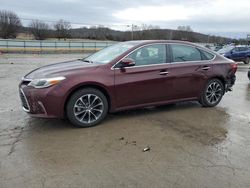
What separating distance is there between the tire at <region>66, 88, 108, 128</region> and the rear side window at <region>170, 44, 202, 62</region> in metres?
1.96

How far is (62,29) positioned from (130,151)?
75.8 meters

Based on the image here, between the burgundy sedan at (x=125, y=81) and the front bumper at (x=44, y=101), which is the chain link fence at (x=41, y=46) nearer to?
the burgundy sedan at (x=125, y=81)

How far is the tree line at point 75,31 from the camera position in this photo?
6939 centimetres

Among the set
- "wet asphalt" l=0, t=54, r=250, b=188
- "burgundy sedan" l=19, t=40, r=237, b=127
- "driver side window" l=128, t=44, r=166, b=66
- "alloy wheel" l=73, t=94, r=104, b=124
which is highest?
"driver side window" l=128, t=44, r=166, b=66

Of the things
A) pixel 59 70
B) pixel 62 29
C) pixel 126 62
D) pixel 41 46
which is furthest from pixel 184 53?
pixel 62 29

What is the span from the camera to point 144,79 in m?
5.72

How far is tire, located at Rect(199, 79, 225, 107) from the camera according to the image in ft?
22.1

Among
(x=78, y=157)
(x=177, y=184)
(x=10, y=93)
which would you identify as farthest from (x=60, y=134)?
(x=10, y=93)

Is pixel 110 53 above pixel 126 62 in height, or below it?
above

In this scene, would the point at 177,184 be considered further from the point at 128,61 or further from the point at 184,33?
the point at 184,33

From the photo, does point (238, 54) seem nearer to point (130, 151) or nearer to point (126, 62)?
point (126, 62)

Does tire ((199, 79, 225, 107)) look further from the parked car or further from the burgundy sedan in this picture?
the parked car

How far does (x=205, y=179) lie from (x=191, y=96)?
3.33 m

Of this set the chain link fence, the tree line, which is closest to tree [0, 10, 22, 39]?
the tree line
